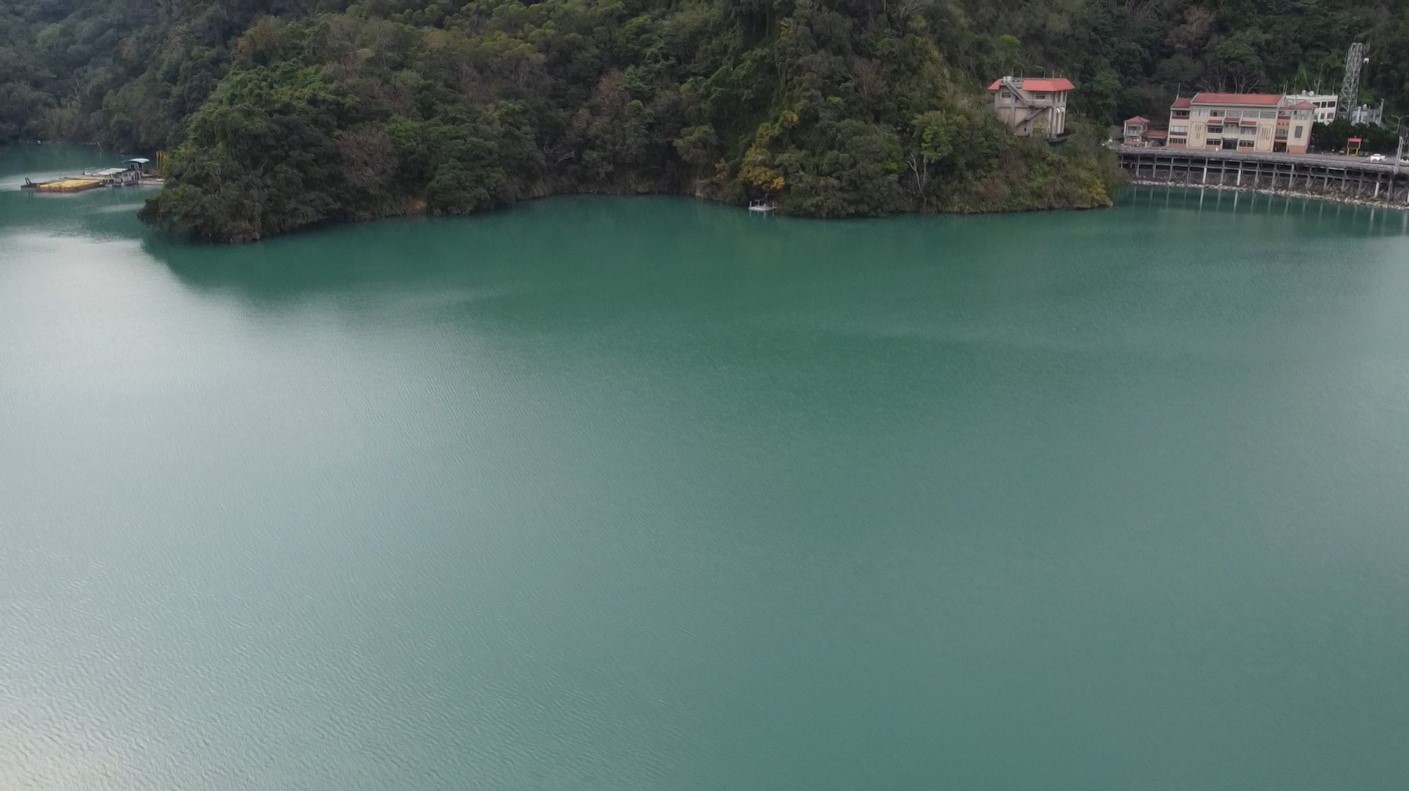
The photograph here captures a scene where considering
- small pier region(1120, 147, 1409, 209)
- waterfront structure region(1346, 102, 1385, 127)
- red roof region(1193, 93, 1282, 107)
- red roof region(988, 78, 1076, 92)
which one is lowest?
small pier region(1120, 147, 1409, 209)

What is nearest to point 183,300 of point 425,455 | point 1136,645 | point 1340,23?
point 425,455

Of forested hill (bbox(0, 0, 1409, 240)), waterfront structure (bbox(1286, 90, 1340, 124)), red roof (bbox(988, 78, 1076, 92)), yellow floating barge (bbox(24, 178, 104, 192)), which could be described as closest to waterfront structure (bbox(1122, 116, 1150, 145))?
forested hill (bbox(0, 0, 1409, 240))

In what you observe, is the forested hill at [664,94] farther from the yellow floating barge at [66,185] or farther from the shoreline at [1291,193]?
the yellow floating barge at [66,185]

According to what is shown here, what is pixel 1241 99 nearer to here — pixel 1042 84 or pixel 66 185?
pixel 1042 84

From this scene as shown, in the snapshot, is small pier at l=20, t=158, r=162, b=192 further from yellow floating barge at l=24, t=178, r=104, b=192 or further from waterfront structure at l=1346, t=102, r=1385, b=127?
waterfront structure at l=1346, t=102, r=1385, b=127

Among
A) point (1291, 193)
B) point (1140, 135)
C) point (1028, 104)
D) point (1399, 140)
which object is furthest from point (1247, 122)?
A: point (1028, 104)
